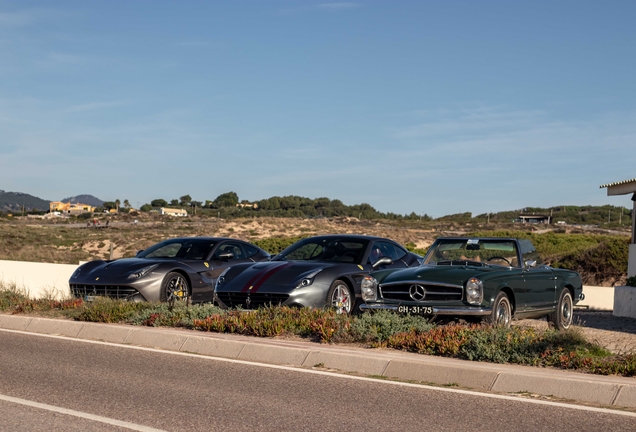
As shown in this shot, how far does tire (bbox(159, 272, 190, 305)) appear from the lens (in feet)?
47.8

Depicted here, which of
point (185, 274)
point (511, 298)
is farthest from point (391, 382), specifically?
point (185, 274)

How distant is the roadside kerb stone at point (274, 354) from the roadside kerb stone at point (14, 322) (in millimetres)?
4826

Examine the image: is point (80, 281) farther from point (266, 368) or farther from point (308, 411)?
point (308, 411)

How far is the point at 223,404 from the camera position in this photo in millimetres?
6934

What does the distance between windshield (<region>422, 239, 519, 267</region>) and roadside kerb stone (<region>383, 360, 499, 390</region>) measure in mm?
3683

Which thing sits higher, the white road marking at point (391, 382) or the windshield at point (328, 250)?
the windshield at point (328, 250)

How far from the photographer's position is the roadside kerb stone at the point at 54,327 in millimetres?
12008

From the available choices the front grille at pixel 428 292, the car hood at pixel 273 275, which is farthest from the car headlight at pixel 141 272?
the front grille at pixel 428 292

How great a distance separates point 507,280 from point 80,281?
26.4 feet

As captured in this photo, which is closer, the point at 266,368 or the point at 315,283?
the point at 266,368

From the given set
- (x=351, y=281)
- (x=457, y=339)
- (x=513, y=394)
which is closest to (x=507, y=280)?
(x=457, y=339)

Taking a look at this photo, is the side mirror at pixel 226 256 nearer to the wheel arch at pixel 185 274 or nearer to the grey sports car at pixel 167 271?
the grey sports car at pixel 167 271

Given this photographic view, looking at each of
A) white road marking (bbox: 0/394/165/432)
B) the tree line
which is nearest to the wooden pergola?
white road marking (bbox: 0/394/165/432)

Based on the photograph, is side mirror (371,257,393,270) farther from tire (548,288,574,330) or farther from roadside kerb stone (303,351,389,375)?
roadside kerb stone (303,351,389,375)
